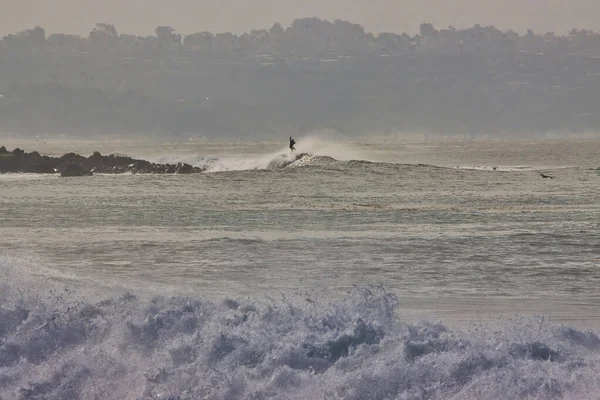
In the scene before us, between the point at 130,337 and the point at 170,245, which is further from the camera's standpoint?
the point at 170,245

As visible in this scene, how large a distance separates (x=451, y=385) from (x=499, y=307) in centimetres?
627

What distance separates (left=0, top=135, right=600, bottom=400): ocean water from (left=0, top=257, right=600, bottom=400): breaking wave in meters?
0.02

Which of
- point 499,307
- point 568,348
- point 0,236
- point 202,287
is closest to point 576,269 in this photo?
point 499,307

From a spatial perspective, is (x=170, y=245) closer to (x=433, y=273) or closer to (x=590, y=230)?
(x=433, y=273)

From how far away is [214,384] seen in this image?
11.5 metres

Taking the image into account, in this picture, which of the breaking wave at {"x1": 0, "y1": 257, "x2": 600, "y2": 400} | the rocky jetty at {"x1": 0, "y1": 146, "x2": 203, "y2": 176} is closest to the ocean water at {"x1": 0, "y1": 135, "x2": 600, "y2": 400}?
the breaking wave at {"x1": 0, "y1": 257, "x2": 600, "y2": 400}

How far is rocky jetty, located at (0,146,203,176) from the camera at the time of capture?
69.3 m

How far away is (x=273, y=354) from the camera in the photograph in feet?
39.2

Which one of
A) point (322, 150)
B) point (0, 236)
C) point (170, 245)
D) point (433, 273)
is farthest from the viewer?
point (322, 150)

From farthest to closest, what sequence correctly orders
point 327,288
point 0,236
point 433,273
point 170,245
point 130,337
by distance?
1. point 0,236
2. point 170,245
3. point 433,273
4. point 327,288
5. point 130,337

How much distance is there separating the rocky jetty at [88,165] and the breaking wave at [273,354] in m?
51.7

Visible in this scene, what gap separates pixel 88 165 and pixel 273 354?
6156 cm

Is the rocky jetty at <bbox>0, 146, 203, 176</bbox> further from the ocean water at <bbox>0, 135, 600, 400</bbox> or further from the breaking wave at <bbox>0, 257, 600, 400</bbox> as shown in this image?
the breaking wave at <bbox>0, 257, 600, 400</bbox>

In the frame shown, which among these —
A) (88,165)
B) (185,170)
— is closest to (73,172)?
(185,170)
